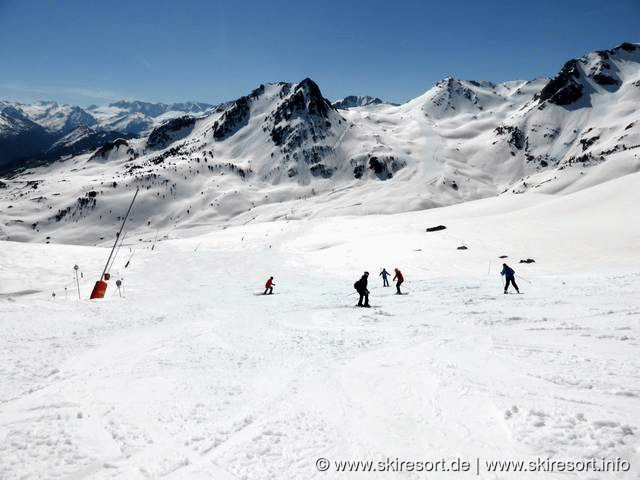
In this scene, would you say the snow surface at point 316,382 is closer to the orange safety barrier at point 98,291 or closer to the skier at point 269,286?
the orange safety barrier at point 98,291

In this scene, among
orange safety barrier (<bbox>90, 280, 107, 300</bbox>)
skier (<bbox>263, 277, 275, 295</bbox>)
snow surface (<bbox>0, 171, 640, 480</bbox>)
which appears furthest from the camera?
skier (<bbox>263, 277, 275, 295</bbox>)

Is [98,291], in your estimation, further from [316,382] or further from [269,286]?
[316,382]

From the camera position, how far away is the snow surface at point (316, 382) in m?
6.43

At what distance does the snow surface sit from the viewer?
643 centimetres

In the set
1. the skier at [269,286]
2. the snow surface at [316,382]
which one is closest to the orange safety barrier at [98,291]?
the snow surface at [316,382]

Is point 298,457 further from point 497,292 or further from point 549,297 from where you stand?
point 497,292

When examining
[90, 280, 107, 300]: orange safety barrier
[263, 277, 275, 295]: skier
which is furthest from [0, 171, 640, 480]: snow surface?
[263, 277, 275, 295]: skier

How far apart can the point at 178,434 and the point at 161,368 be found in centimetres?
392

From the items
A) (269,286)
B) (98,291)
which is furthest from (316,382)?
(98,291)

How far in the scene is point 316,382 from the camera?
9.63 m

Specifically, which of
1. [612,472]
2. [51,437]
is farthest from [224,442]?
[612,472]

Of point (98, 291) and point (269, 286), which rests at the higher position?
point (269, 286)

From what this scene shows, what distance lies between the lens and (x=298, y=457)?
6.41m

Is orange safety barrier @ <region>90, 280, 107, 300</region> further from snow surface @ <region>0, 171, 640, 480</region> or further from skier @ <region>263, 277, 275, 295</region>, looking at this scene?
skier @ <region>263, 277, 275, 295</region>
